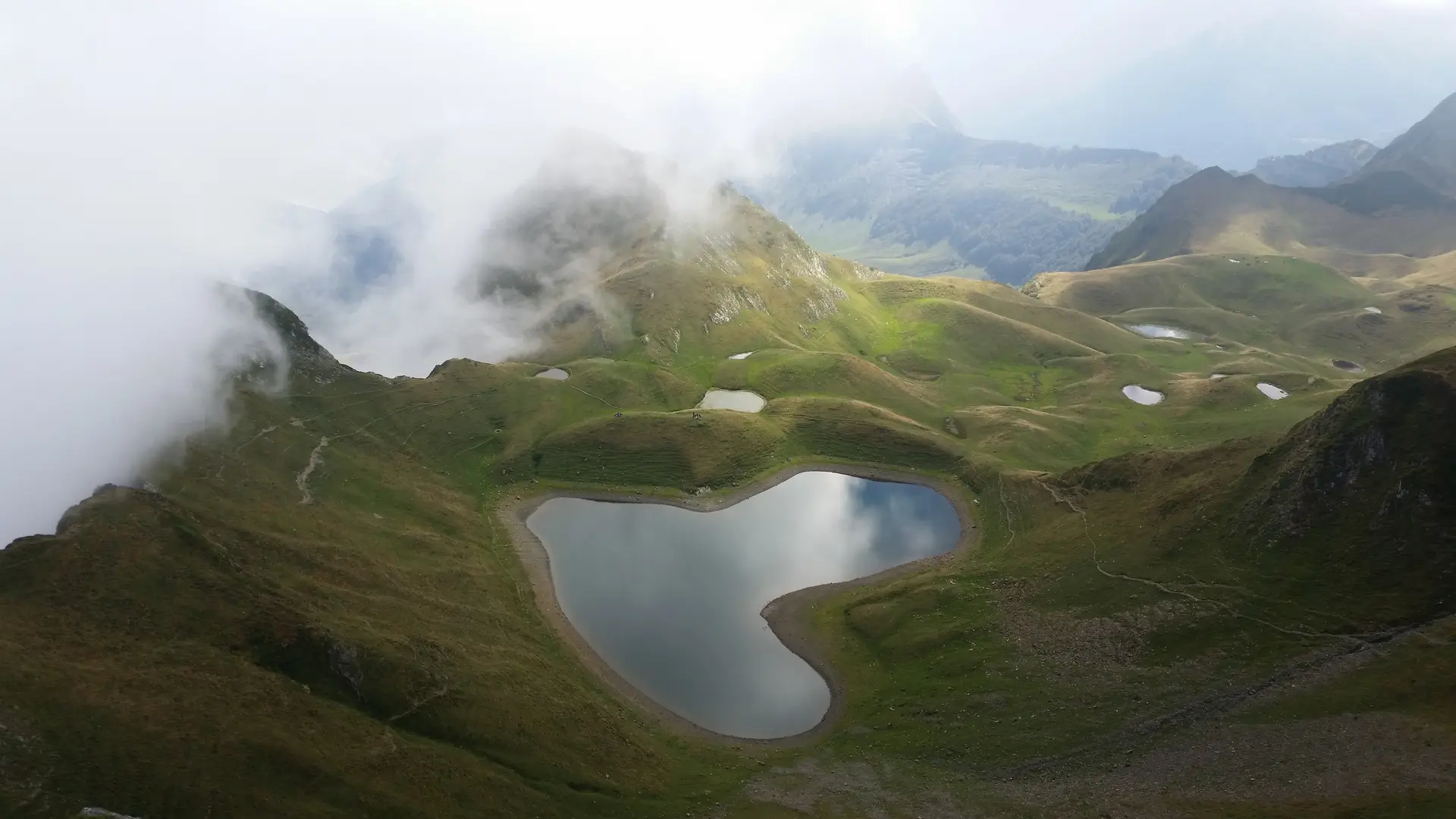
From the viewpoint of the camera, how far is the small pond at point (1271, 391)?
170 meters

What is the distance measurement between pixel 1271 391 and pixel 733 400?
12206 cm

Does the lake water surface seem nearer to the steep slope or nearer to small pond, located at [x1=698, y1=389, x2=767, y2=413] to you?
the steep slope

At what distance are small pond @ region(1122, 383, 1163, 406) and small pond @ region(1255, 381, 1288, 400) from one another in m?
20.5

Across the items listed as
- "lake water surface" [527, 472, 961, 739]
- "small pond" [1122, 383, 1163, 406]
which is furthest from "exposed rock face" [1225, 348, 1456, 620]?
"small pond" [1122, 383, 1163, 406]

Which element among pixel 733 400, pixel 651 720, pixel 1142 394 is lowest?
pixel 651 720

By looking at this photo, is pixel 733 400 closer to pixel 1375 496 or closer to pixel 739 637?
pixel 739 637

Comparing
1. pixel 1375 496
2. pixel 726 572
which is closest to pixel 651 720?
pixel 726 572

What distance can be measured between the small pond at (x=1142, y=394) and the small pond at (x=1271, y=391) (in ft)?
67.2

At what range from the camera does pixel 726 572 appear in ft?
346

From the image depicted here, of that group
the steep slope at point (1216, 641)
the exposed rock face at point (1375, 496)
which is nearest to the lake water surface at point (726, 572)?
the steep slope at point (1216, 641)

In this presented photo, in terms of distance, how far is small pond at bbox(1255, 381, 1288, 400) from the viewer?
17025cm

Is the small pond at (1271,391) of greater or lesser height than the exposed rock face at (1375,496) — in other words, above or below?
above

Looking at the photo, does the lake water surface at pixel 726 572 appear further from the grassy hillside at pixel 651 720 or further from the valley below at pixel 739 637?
the grassy hillside at pixel 651 720

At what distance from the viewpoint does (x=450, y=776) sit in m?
61.0
